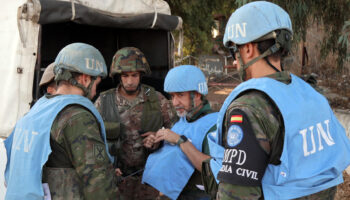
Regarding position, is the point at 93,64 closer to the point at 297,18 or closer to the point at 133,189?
the point at 133,189

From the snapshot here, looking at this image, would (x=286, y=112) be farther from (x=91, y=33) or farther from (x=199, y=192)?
(x=91, y=33)

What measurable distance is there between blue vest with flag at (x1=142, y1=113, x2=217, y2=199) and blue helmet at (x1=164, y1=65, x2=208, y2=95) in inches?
10.4

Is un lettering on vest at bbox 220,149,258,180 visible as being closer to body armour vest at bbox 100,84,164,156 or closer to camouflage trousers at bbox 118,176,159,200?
body armour vest at bbox 100,84,164,156

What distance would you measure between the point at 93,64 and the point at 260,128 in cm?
Answer: 126

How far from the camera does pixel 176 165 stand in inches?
94.3

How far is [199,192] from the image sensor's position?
8.17ft

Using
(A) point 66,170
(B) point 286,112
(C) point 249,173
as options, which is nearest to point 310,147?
(B) point 286,112

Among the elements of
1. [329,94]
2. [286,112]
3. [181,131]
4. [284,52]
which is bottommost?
[329,94]

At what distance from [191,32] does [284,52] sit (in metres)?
5.78

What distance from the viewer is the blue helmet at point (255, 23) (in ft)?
5.18

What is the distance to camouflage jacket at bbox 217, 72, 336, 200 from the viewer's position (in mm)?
1402

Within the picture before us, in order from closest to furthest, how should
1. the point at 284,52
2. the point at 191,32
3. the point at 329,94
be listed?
the point at 284,52, the point at 191,32, the point at 329,94

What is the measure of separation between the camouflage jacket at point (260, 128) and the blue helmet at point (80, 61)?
1.09m

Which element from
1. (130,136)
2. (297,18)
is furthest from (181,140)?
(297,18)
